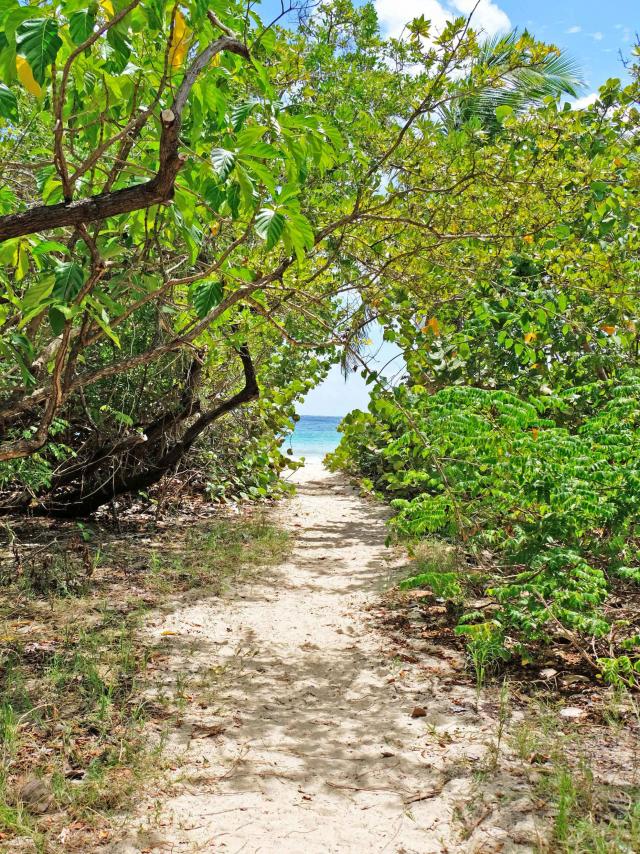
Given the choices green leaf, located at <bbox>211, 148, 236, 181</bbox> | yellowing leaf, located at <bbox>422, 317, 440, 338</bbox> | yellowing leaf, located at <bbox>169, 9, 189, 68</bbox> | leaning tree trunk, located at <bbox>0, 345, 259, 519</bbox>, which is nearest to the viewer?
green leaf, located at <bbox>211, 148, 236, 181</bbox>

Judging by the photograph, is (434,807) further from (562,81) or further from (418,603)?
(562,81)

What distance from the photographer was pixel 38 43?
1.77 m

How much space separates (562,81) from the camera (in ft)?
54.4

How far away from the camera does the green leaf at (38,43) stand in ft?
5.78

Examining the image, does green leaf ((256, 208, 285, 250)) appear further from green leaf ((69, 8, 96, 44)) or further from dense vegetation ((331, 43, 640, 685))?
dense vegetation ((331, 43, 640, 685))

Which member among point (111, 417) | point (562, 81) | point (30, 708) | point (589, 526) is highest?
point (562, 81)

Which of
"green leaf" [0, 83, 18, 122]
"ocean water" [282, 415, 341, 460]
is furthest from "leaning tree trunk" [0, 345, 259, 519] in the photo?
"ocean water" [282, 415, 341, 460]

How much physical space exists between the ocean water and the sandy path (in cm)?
3574

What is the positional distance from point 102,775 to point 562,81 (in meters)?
18.4

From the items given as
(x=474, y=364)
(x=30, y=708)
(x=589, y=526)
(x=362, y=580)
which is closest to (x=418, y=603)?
(x=362, y=580)

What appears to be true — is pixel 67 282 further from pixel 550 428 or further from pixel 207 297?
pixel 550 428

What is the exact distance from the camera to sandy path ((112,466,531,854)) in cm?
255

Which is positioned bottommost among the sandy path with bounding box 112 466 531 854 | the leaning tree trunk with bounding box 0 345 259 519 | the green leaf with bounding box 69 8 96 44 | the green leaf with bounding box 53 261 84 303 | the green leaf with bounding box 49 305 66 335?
the sandy path with bounding box 112 466 531 854

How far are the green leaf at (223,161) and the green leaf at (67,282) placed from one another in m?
0.58
